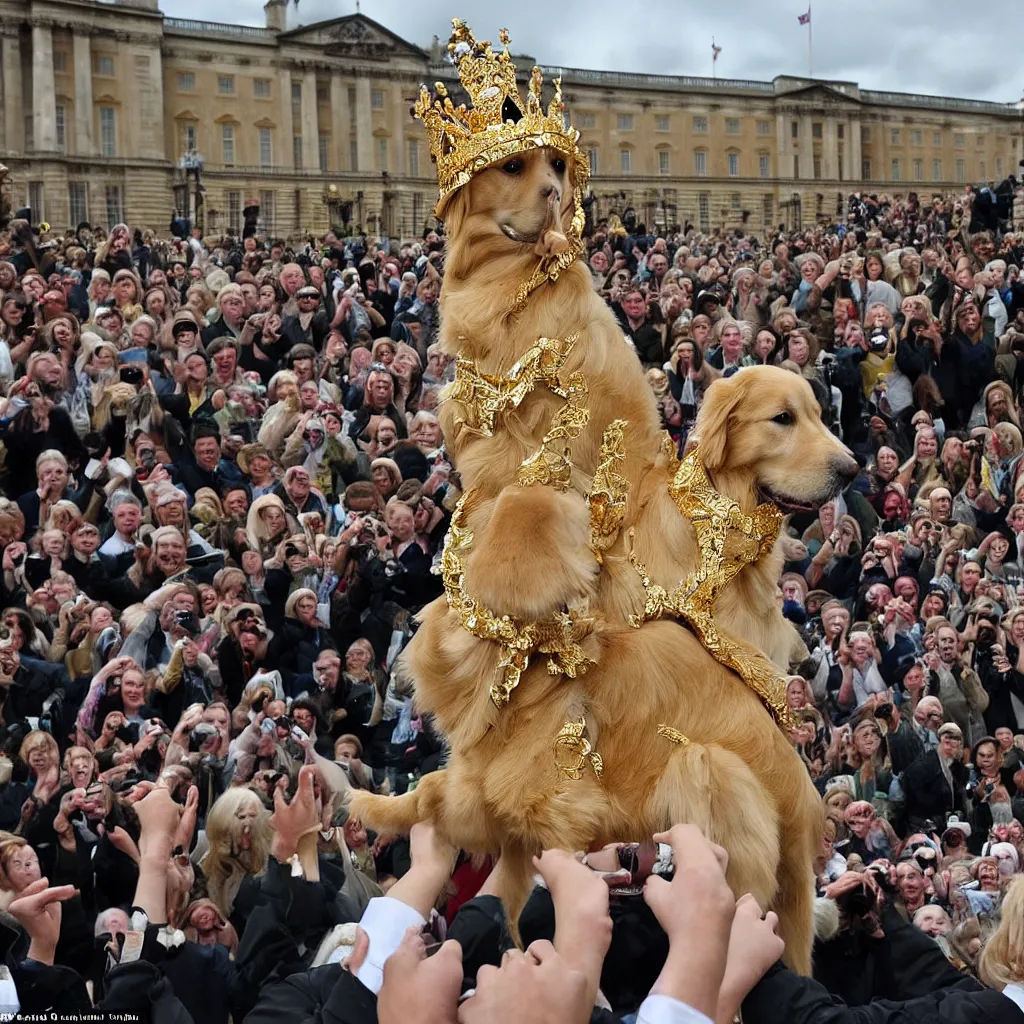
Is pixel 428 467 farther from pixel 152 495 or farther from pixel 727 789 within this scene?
pixel 727 789

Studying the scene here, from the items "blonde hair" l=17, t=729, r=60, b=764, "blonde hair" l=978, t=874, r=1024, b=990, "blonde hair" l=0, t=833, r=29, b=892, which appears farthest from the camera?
"blonde hair" l=17, t=729, r=60, b=764

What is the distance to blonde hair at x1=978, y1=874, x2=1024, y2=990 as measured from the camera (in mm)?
2953

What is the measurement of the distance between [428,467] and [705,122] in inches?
3280

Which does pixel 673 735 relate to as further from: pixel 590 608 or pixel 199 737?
pixel 199 737

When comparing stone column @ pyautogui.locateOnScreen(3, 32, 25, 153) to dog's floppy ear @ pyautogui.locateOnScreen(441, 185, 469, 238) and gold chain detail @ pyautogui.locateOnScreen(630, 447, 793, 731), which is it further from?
gold chain detail @ pyautogui.locateOnScreen(630, 447, 793, 731)

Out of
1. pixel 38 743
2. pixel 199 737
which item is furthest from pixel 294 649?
pixel 38 743

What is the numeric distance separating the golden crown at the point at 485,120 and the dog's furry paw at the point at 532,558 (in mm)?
1149

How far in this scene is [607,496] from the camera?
4.15 m

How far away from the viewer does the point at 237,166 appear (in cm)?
7388

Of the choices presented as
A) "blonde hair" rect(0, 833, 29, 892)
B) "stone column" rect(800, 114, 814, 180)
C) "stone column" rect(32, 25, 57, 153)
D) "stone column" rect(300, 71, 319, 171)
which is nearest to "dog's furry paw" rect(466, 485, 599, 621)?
"blonde hair" rect(0, 833, 29, 892)

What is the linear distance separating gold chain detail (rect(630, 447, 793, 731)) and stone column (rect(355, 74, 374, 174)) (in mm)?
75147

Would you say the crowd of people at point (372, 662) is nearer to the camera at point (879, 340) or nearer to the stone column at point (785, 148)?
the camera at point (879, 340)

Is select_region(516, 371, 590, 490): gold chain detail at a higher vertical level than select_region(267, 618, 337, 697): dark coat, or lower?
higher

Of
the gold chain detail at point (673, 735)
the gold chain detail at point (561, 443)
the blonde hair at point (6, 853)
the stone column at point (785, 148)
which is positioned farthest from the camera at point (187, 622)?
the stone column at point (785, 148)
